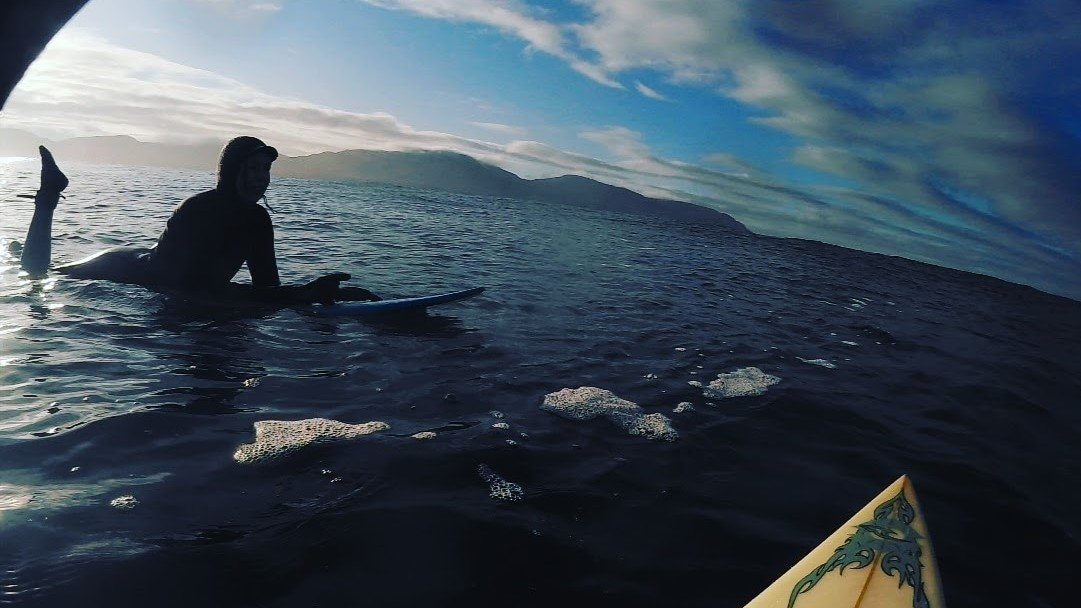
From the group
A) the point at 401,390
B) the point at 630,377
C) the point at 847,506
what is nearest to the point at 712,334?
the point at 630,377

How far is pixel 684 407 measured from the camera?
577cm

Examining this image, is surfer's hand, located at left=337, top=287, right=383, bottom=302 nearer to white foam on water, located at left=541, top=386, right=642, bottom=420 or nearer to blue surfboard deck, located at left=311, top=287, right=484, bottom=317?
blue surfboard deck, located at left=311, top=287, right=484, bottom=317

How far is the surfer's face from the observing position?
21.0ft

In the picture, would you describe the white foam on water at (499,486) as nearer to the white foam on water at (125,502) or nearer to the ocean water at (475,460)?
the ocean water at (475,460)

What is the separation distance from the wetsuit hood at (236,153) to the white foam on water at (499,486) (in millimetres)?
5504

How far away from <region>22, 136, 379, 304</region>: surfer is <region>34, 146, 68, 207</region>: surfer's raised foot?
12 mm

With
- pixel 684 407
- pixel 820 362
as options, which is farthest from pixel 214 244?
pixel 820 362

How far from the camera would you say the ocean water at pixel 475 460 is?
2740 millimetres

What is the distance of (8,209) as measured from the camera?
58.8 ft

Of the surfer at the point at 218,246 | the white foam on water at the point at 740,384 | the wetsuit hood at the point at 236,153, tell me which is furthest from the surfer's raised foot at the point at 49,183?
the white foam on water at the point at 740,384

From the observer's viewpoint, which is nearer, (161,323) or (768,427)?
(768,427)

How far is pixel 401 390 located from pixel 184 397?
6.95 feet

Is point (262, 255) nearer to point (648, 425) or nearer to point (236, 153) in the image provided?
point (236, 153)

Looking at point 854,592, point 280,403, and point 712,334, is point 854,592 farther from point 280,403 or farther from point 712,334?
point 712,334
